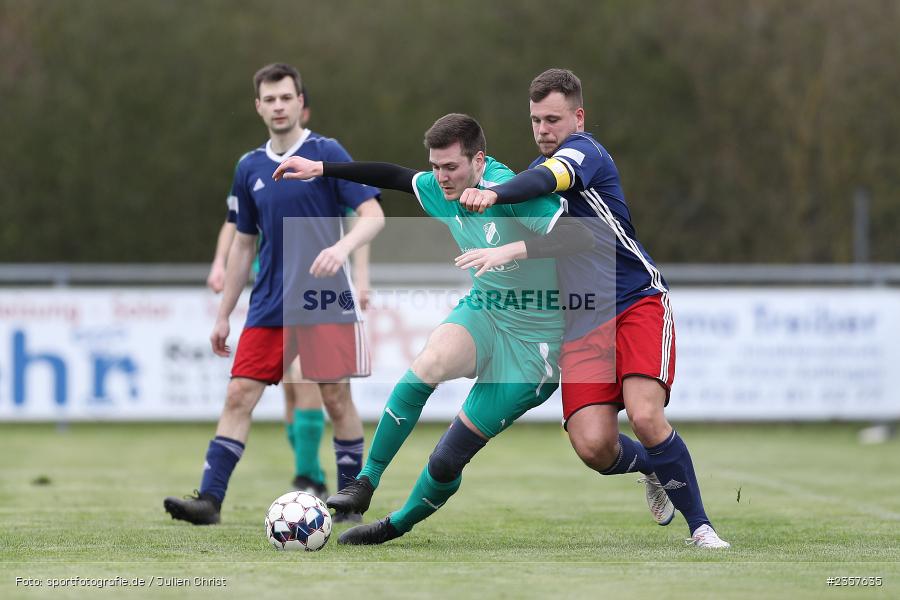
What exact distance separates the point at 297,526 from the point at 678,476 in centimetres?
167

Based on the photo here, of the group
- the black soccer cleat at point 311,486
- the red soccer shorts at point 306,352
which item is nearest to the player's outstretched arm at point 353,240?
the red soccer shorts at point 306,352

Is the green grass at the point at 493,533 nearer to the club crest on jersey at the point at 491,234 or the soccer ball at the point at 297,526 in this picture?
the soccer ball at the point at 297,526

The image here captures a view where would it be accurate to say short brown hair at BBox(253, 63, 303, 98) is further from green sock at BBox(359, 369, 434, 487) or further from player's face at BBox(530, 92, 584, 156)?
green sock at BBox(359, 369, 434, 487)

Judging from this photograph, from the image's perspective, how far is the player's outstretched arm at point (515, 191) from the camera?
5.32 meters

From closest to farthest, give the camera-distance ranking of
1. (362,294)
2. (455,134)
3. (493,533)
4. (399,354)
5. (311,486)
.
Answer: (455,134) < (493,533) < (362,294) < (311,486) < (399,354)

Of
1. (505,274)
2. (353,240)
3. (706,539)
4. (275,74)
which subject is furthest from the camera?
(275,74)

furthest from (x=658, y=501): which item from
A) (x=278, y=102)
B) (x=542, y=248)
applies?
(x=278, y=102)

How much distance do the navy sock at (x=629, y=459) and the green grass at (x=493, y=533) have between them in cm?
A: 34

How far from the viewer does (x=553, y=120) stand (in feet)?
19.9

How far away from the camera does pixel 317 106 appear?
671 inches

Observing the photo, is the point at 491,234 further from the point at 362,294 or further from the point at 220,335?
the point at 220,335

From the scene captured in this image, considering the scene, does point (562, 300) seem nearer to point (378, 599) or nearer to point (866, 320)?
point (378, 599)

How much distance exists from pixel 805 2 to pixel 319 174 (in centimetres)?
1284

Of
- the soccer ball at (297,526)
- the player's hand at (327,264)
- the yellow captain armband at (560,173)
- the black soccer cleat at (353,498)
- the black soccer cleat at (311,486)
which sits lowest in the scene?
the black soccer cleat at (311,486)
